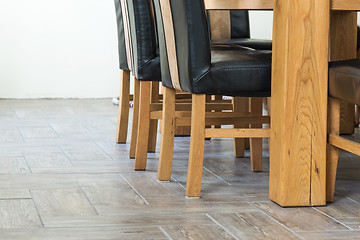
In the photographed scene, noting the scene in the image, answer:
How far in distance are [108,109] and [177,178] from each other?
84.1 inches

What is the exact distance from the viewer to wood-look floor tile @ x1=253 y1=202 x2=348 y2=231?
170 cm

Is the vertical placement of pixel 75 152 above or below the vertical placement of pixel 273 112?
below

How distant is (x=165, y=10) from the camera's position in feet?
6.81

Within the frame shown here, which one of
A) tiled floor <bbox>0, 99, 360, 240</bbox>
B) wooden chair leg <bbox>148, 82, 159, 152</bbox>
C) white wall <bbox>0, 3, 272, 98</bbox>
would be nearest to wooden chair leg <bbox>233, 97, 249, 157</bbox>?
tiled floor <bbox>0, 99, 360, 240</bbox>

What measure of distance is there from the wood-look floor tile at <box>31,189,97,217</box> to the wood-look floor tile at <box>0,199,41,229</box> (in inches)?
1.2

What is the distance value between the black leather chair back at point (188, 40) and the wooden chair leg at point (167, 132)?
16 cm

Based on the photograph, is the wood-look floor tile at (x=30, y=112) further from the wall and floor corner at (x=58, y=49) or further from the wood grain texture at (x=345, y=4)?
the wood grain texture at (x=345, y=4)

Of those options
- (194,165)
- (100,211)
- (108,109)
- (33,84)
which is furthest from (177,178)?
(33,84)

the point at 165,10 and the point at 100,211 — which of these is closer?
the point at 100,211

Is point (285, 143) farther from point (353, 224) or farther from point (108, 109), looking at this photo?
point (108, 109)

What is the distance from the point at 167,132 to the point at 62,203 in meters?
0.48

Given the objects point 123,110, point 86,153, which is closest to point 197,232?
point 86,153

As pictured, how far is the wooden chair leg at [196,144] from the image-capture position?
1.95 metres

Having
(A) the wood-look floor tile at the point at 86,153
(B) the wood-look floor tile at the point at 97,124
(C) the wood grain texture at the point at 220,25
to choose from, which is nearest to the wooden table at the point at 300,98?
(A) the wood-look floor tile at the point at 86,153
